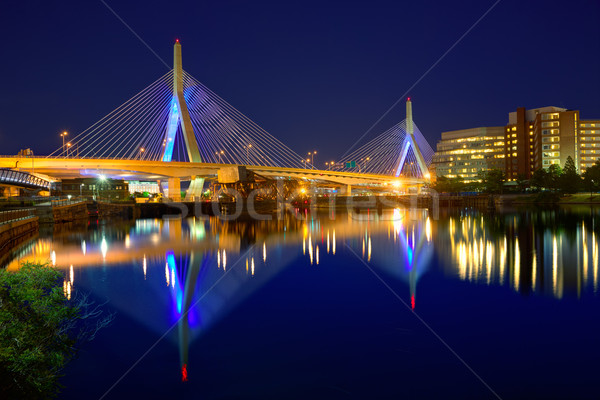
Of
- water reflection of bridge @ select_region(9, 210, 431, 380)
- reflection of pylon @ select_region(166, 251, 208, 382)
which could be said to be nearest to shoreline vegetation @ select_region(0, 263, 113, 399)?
reflection of pylon @ select_region(166, 251, 208, 382)

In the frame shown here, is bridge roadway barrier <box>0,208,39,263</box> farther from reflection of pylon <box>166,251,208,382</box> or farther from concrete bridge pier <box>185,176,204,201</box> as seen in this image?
concrete bridge pier <box>185,176,204,201</box>

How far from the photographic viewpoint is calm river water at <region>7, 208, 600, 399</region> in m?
6.80

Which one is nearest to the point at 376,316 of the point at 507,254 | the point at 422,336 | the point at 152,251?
the point at 422,336

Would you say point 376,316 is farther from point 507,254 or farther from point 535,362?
point 507,254

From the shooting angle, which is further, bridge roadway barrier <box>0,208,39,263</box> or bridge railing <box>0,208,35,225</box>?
bridge railing <box>0,208,35,225</box>

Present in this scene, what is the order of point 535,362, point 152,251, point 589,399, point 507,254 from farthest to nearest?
point 152,251, point 507,254, point 535,362, point 589,399

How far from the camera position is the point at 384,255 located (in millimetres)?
18875

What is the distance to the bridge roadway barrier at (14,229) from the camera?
1902 centimetres

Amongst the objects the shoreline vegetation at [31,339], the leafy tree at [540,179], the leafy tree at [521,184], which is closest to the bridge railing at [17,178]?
the shoreline vegetation at [31,339]

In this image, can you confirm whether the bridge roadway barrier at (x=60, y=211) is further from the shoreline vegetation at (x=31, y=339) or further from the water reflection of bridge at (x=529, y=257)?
the shoreline vegetation at (x=31, y=339)

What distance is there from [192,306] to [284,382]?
4684 millimetres

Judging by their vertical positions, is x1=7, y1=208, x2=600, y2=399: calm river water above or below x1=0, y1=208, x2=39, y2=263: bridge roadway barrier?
below

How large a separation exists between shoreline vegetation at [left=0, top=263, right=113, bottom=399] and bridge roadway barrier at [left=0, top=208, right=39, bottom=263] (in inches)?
416

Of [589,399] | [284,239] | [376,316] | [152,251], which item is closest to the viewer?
[589,399]
